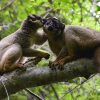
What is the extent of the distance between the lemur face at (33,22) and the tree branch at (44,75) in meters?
1.46

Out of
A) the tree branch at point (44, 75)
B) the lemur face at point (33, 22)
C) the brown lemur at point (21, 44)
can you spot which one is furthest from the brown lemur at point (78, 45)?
the lemur face at point (33, 22)

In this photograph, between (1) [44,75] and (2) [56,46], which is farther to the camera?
(2) [56,46]

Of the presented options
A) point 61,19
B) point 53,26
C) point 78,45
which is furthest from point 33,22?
point 61,19

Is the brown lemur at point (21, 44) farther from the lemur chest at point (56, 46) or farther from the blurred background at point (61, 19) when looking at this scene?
the blurred background at point (61, 19)

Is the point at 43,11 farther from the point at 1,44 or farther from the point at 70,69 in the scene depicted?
the point at 70,69

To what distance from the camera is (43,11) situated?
7496 millimetres

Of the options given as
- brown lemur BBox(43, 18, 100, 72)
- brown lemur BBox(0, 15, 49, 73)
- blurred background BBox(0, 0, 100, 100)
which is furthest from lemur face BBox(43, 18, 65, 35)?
blurred background BBox(0, 0, 100, 100)

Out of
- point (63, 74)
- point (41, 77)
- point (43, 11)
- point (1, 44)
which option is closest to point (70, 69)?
point (63, 74)

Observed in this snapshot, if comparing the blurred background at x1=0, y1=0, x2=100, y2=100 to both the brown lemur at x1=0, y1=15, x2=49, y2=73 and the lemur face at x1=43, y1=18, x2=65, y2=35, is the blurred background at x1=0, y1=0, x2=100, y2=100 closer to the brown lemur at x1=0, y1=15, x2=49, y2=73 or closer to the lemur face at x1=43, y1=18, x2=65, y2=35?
the brown lemur at x1=0, y1=15, x2=49, y2=73

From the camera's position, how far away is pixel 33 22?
17.6ft

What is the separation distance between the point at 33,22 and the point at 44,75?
5.46 feet

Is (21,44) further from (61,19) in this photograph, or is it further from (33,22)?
(61,19)

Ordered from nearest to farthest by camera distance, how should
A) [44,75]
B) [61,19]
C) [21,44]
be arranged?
[44,75] < [21,44] < [61,19]

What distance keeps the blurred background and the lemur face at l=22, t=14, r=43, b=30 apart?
0.63 meters
